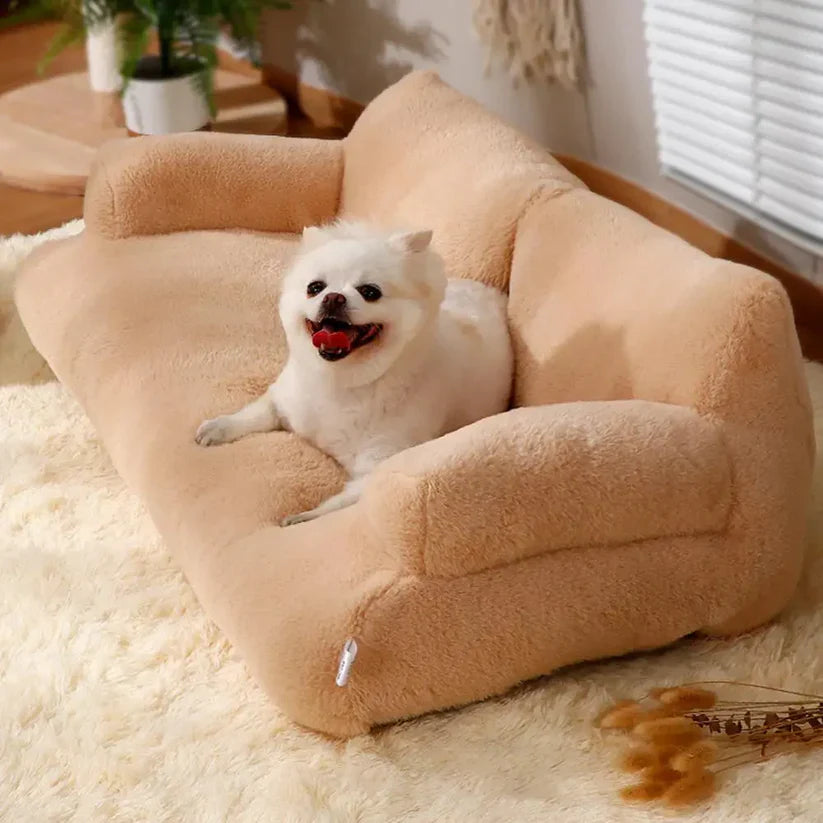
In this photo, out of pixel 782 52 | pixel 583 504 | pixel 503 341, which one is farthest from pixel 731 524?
pixel 782 52

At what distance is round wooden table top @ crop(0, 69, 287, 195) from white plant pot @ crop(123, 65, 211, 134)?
10cm

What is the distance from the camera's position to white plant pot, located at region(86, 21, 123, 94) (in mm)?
3188

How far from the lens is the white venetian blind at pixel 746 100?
188 centimetres

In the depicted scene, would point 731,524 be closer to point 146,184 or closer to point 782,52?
point 782,52

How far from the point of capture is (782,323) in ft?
4.58

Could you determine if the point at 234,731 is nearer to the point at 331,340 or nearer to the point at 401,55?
the point at 331,340

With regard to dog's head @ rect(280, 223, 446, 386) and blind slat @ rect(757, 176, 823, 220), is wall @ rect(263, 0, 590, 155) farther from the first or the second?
dog's head @ rect(280, 223, 446, 386)

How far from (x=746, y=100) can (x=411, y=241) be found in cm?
79

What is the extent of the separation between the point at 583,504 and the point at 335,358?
374mm

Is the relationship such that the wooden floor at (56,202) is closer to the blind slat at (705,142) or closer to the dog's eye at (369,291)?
the blind slat at (705,142)

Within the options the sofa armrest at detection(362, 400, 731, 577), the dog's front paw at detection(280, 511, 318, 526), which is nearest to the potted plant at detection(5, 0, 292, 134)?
the dog's front paw at detection(280, 511, 318, 526)

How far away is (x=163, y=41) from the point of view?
3.02m

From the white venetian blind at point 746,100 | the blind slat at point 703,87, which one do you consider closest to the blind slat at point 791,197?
the white venetian blind at point 746,100

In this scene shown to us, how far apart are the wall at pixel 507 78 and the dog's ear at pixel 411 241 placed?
903 mm
